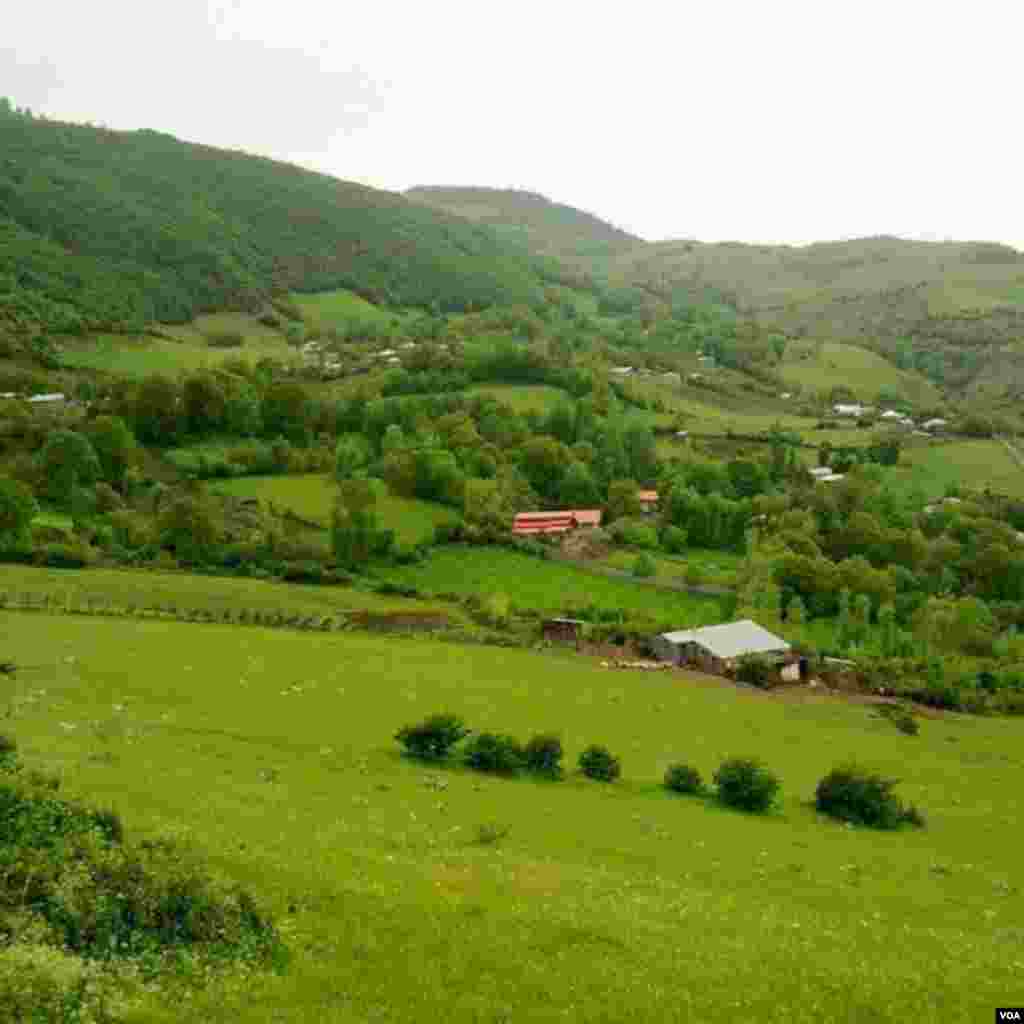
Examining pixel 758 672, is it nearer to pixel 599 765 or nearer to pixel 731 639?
pixel 731 639

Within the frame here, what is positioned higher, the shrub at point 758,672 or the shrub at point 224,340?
the shrub at point 224,340

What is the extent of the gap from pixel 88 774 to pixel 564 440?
12080cm

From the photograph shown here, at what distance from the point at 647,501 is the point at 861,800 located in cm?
8801

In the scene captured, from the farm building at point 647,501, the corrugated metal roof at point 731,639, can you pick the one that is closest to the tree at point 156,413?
the farm building at point 647,501

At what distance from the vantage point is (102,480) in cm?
10219

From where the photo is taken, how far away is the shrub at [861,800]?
39156 millimetres

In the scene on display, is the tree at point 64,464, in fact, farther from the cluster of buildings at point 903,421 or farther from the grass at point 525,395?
the cluster of buildings at point 903,421

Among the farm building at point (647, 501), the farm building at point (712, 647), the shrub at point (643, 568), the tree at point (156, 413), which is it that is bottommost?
the farm building at point (712, 647)

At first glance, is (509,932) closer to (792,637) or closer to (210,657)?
(210,657)

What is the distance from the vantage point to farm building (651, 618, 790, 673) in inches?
2665

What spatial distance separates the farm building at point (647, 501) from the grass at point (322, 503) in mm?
27436

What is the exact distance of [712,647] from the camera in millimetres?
68500

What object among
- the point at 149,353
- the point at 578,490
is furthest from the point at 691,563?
the point at 149,353

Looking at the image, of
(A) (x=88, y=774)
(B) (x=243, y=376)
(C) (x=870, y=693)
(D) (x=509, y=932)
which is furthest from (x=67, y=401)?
(D) (x=509, y=932)
